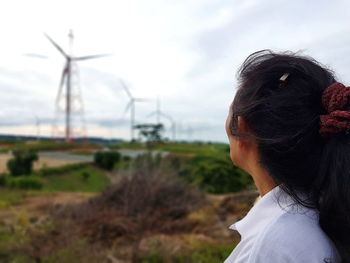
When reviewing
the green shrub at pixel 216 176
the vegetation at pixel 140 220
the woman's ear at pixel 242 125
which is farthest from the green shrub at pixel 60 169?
the woman's ear at pixel 242 125

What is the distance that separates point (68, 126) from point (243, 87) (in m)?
35.2

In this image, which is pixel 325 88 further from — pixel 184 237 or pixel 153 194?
pixel 153 194

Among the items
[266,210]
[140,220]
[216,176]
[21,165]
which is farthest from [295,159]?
[21,165]

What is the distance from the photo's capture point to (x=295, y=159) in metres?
1.26

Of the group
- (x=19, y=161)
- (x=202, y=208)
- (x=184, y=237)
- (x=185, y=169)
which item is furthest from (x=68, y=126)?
(x=184, y=237)

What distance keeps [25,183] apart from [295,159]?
18373 mm

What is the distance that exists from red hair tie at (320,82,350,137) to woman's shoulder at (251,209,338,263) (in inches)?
9.1

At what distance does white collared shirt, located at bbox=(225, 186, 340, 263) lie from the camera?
3.75 ft

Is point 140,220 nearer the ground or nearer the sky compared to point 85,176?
nearer the sky

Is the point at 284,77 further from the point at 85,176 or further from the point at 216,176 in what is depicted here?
the point at 85,176

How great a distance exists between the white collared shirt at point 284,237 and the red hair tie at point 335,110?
0.70 ft

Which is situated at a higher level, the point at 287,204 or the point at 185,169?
the point at 287,204

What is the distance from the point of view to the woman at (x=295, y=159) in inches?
46.3

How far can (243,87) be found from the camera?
1.39m
